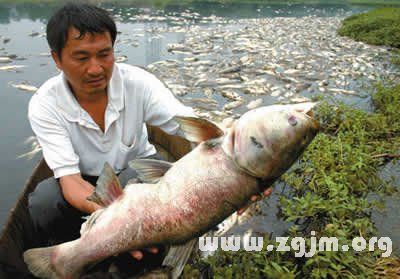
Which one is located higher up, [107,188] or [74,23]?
[74,23]

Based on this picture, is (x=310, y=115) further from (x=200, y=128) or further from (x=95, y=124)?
(x=95, y=124)

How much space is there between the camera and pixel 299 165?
13.9ft

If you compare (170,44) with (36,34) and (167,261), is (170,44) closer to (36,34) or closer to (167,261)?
(36,34)

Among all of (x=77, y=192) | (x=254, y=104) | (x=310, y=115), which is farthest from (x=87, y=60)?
(x=254, y=104)

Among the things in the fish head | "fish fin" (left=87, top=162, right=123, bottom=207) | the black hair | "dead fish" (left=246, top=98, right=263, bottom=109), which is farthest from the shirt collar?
"dead fish" (left=246, top=98, right=263, bottom=109)

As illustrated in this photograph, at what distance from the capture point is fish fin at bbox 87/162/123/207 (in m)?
1.99

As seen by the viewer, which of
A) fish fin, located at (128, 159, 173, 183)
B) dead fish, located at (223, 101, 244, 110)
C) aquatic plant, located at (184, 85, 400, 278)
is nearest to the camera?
fish fin, located at (128, 159, 173, 183)

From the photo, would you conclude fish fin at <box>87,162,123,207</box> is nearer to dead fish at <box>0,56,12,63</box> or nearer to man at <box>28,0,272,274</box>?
man at <box>28,0,272,274</box>

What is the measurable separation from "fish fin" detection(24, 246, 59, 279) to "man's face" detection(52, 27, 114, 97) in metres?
1.07

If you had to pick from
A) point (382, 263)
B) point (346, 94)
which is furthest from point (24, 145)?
point (346, 94)

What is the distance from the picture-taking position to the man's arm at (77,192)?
243cm

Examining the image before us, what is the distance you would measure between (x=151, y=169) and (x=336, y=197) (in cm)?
206

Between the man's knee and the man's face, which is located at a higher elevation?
the man's face

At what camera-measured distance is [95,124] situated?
110 inches
